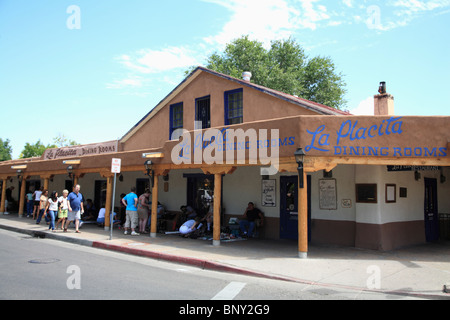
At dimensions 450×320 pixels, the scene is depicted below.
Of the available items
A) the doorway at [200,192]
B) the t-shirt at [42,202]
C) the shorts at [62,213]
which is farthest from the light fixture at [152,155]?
the t-shirt at [42,202]

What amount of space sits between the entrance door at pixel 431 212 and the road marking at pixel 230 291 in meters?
8.64

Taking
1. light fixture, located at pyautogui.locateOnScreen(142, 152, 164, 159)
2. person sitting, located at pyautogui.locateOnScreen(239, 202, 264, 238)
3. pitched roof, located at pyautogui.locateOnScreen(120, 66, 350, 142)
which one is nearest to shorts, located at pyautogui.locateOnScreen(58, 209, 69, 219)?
light fixture, located at pyautogui.locateOnScreen(142, 152, 164, 159)

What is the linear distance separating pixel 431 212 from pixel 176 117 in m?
11.3

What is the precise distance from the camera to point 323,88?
39312mm

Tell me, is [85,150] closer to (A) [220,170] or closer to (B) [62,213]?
(B) [62,213]

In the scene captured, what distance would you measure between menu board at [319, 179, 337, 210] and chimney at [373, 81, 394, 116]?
390cm

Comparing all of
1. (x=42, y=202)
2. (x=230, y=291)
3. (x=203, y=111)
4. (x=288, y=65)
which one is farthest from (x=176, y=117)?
(x=288, y=65)

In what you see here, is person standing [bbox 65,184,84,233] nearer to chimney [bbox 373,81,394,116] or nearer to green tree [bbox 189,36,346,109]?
chimney [bbox 373,81,394,116]

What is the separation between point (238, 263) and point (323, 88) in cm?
3434

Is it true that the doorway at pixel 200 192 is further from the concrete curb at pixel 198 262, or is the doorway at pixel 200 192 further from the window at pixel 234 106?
the concrete curb at pixel 198 262

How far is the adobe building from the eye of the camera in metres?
9.12

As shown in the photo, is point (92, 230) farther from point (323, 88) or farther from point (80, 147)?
point (323, 88)

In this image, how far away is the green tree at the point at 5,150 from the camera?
7944 centimetres
